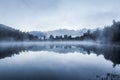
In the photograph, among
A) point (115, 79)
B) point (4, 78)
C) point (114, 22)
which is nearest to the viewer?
point (115, 79)

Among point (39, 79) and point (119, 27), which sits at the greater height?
point (119, 27)

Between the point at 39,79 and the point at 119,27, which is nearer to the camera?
the point at 39,79

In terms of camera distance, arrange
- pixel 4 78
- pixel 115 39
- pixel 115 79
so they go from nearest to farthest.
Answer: pixel 115 79 → pixel 4 78 → pixel 115 39

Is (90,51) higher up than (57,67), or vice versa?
(57,67)

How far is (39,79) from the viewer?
2255 cm

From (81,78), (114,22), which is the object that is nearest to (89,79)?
(81,78)

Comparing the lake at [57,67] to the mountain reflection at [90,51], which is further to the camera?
the mountain reflection at [90,51]

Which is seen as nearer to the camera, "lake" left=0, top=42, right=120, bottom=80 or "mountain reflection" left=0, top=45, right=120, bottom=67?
"lake" left=0, top=42, right=120, bottom=80

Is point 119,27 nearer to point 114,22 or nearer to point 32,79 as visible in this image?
point 114,22

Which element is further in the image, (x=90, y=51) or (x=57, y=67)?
(x=90, y=51)

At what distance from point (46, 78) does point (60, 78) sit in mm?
1594

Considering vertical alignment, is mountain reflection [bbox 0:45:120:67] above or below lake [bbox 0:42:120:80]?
below

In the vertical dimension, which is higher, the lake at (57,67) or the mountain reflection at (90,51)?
the lake at (57,67)

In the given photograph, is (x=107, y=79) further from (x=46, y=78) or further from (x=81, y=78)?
(x=46, y=78)
